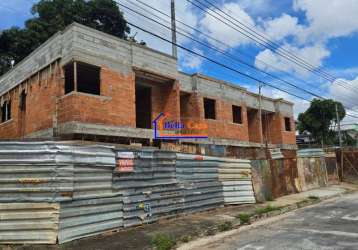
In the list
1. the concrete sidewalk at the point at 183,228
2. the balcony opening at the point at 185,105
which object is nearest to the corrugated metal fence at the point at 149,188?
the concrete sidewalk at the point at 183,228

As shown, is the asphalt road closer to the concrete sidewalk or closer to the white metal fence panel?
the concrete sidewalk

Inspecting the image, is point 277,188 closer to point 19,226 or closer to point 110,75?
point 110,75

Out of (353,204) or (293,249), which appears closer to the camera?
(293,249)

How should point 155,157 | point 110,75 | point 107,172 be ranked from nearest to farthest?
point 107,172 → point 155,157 → point 110,75

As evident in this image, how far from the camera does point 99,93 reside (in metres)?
16.1

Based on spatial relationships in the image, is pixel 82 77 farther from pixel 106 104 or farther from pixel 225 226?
pixel 225 226

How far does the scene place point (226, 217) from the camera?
1011 centimetres

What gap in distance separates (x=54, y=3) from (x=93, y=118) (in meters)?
26.1

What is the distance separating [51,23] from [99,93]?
804 inches

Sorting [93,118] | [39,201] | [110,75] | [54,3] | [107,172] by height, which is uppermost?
[54,3]

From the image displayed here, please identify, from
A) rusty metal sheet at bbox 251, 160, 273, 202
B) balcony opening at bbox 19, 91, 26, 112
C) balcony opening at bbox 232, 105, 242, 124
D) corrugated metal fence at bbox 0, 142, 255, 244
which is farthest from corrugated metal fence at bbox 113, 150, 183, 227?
balcony opening at bbox 232, 105, 242, 124

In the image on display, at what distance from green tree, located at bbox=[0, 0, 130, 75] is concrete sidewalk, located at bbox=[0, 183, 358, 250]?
25057 millimetres

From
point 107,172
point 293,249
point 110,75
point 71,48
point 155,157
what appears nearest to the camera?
point 293,249

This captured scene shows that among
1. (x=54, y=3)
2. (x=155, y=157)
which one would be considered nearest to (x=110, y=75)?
(x=155, y=157)
